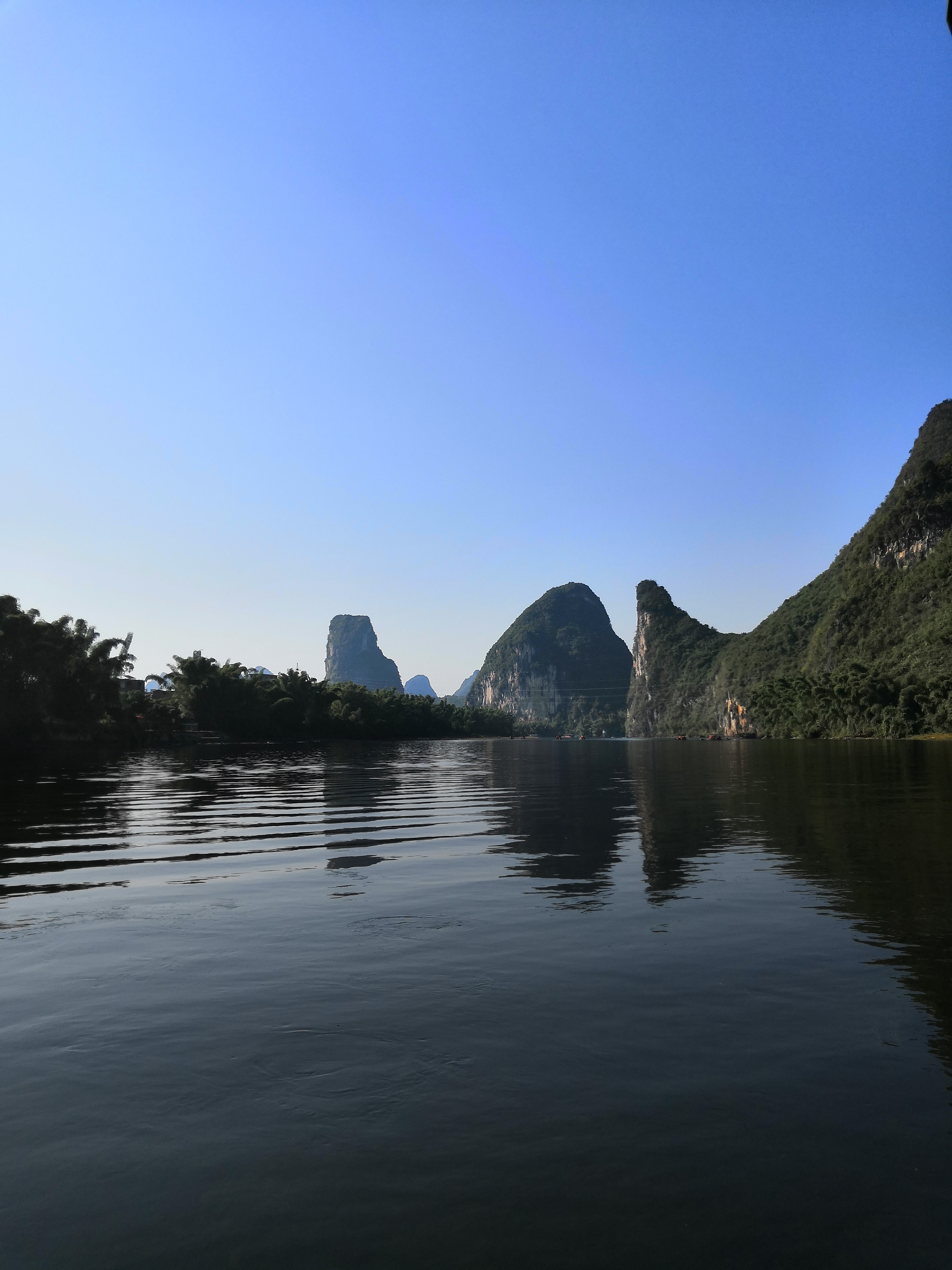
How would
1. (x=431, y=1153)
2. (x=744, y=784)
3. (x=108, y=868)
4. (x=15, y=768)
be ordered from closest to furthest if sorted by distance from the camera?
(x=431, y=1153) < (x=108, y=868) < (x=744, y=784) < (x=15, y=768)

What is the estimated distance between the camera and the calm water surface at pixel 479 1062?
462 cm

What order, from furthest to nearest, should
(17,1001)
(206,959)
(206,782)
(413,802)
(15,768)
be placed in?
(15,768)
(206,782)
(413,802)
(206,959)
(17,1001)

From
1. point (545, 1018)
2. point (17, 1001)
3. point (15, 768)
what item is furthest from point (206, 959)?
point (15, 768)

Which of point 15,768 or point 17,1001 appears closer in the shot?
point 17,1001

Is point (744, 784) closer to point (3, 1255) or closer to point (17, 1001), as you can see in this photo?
point (17, 1001)

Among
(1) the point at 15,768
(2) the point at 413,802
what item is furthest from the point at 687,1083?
(1) the point at 15,768

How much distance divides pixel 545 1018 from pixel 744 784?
3593 cm

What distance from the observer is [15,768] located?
197 ft

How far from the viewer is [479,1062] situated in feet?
22.4

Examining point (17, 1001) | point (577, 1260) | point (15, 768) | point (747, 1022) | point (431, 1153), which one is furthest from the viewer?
point (15, 768)

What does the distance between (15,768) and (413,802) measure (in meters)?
40.3

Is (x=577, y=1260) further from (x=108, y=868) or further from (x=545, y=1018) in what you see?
(x=108, y=868)

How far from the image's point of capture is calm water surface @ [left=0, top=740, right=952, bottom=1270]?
4617mm

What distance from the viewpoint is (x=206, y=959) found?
33.8ft
